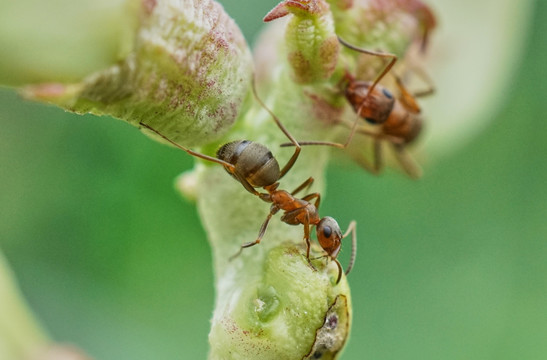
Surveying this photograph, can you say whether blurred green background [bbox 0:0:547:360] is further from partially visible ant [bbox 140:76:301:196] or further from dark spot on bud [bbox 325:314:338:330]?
dark spot on bud [bbox 325:314:338:330]

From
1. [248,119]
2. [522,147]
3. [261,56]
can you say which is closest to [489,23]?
[522,147]

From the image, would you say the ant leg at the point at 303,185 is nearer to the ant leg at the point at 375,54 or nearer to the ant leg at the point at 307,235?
the ant leg at the point at 307,235

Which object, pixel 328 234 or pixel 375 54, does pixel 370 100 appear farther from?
pixel 328 234

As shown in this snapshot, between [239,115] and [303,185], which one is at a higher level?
[239,115]

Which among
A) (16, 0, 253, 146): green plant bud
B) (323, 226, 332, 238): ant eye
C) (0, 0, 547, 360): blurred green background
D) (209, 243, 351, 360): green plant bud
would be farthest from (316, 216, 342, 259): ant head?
(0, 0, 547, 360): blurred green background

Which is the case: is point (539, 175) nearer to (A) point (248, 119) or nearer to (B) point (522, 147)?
(B) point (522, 147)

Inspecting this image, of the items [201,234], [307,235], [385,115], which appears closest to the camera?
[307,235]

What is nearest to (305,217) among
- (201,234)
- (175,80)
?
(175,80)
